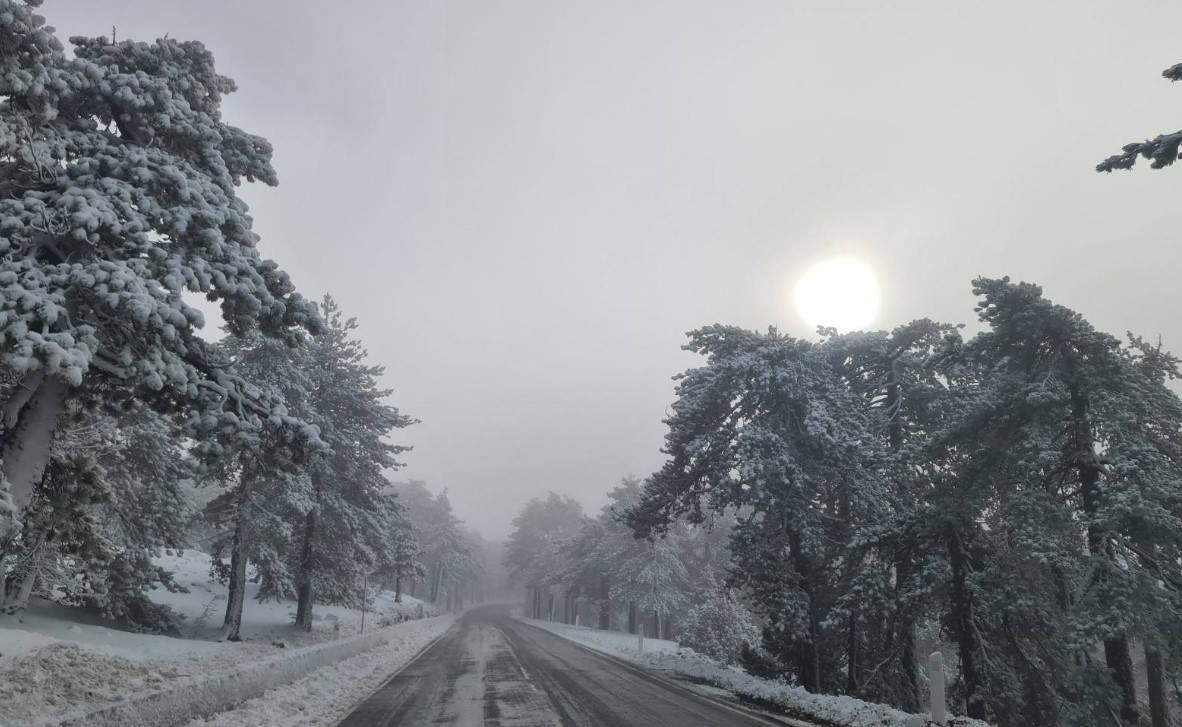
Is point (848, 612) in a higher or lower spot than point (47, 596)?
higher

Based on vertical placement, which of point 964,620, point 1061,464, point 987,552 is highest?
point 1061,464

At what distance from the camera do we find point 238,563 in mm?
20047

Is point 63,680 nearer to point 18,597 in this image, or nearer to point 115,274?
point 18,597

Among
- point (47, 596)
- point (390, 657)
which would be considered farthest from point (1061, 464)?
point (47, 596)

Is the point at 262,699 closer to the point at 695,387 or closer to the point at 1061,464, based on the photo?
the point at 695,387

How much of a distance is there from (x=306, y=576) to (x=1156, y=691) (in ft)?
88.1

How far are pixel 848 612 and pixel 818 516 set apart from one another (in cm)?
284

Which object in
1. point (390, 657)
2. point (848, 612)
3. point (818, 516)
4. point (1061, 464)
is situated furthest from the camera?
point (390, 657)

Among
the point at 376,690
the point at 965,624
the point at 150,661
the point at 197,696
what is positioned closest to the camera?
the point at 197,696

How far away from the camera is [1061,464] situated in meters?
12.2

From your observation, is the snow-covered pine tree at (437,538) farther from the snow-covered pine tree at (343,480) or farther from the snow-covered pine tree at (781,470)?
the snow-covered pine tree at (781,470)

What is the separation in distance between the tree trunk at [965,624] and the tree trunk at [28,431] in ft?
56.1

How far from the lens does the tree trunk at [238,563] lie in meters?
→ 19.9

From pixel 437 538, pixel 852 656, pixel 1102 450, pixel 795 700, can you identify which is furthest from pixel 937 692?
pixel 437 538
